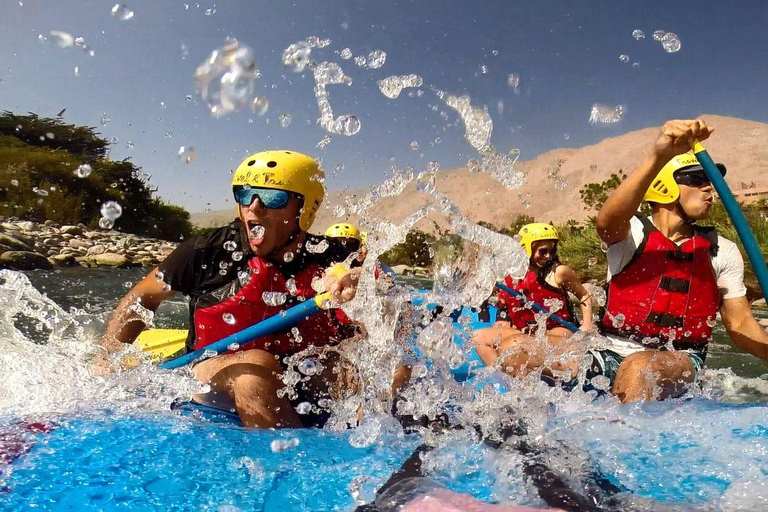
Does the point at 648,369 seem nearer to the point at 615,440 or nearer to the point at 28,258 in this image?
the point at 615,440

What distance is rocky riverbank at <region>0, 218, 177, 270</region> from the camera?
17.8m

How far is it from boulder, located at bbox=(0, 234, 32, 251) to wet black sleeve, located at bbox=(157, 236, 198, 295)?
18.1 metres

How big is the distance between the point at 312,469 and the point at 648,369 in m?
1.94

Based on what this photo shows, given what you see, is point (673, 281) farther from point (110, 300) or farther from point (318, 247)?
point (110, 300)

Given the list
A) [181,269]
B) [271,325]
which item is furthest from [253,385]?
[181,269]

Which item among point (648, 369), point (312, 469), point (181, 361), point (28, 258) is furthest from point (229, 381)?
point (28, 258)

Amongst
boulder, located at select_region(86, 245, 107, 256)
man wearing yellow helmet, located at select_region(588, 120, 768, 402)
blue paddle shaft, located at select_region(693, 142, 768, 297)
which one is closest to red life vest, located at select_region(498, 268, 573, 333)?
man wearing yellow helmet, located at select_region(588, 120, 768, 402)

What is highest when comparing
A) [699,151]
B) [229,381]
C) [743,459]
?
[699,151]

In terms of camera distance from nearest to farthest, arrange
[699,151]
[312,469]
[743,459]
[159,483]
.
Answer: [159,483], [312,469], [743,459], [699,151]

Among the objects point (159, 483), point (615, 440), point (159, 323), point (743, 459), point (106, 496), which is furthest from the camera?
point (159, 323)

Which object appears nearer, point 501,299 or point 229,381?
point 229,381

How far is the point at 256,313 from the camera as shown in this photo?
119 inches

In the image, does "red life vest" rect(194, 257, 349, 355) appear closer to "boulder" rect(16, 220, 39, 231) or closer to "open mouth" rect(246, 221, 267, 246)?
"open mouth" rect(246, 221, 267, 246)

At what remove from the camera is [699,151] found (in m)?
2.94
